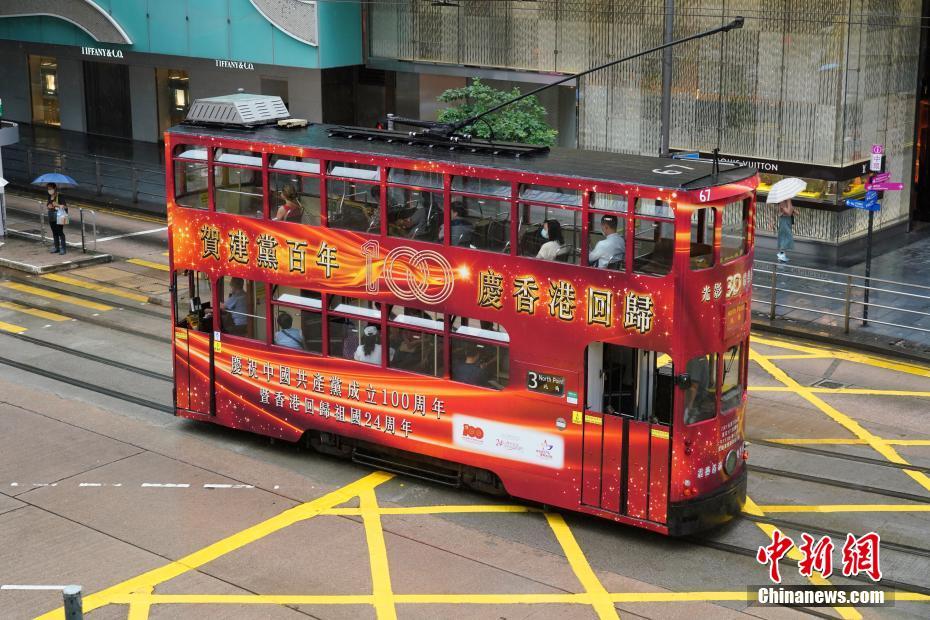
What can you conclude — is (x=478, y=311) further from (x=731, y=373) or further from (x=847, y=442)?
(x=847, y=442)

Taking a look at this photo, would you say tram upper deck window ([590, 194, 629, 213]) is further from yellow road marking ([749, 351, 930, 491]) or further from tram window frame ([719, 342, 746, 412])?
yellow road marking ([749, 351, 930, 491])

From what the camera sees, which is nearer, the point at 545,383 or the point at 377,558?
the point at 377,558

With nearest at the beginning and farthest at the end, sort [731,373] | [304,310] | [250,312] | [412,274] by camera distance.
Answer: [731,373] < [412,274] < [304,310] < [250,312]

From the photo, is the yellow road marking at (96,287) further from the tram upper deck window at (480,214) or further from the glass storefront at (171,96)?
the glass storefront at (171,96)

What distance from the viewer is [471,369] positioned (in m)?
13.5

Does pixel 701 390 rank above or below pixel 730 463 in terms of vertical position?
above

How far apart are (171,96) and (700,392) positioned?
1109 inches

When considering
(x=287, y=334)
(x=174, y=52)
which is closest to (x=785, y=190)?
(x=287, y=334)

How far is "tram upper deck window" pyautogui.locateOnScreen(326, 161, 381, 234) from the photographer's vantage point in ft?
45.4

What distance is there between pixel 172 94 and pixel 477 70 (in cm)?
1198

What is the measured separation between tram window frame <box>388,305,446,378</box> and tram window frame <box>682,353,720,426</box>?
108 inches

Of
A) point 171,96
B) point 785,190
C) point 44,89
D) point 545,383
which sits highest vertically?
point 44,89

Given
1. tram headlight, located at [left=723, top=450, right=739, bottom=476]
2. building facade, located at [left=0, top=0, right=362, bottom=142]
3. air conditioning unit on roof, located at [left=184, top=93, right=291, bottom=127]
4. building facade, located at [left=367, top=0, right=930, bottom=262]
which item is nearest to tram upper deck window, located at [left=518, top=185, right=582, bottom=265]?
tram headlight, located at [left=723, top=450, right=739, bottom=476]

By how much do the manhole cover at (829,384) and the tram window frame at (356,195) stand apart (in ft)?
23.7
